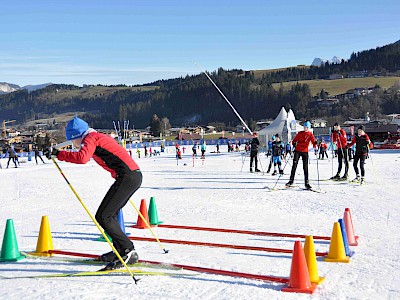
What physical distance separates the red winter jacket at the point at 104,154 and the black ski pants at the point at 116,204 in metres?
0.11

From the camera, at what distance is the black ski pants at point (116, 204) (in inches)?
216

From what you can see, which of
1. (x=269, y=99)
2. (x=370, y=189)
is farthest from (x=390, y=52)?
(x=370, y=189)

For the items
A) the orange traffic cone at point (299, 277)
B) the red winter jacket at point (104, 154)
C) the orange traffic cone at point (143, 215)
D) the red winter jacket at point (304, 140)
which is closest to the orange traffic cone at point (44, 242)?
the red winter jacket at point (104, 154)

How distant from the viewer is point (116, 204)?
5.51 meters

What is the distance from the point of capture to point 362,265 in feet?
18.4

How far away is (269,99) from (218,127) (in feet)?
62.1

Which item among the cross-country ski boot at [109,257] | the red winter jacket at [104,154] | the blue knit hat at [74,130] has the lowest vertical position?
the cross-country ski boot at [109,257]

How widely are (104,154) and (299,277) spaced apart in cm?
256

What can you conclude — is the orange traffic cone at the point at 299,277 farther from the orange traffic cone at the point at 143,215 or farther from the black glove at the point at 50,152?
the orange traffic cone at the point at 143,215

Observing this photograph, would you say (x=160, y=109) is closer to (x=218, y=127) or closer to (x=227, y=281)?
(x=218, y=127)

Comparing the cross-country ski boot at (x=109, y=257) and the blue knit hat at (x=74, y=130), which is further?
the cross-country ski boot at (x=109, y=257)

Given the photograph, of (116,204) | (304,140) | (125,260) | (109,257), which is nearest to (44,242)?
(109,257)

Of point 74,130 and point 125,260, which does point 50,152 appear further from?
point 125,260

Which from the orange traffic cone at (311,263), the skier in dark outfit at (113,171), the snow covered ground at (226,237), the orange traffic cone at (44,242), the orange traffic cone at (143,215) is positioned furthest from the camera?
the orange traffic cone at (143,215)
